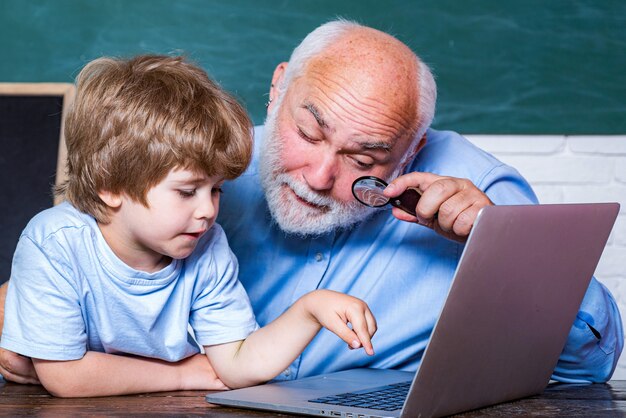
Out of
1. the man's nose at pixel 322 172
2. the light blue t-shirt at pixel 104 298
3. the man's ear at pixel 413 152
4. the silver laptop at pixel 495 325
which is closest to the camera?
the silver laptop at pixel 495 325

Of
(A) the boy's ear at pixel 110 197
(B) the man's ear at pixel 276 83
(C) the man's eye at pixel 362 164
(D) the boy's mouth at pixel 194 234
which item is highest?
(B) the man's ear at pixel 276 83

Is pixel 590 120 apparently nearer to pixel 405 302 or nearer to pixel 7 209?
pixel 405 302

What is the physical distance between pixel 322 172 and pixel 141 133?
15.5 inches

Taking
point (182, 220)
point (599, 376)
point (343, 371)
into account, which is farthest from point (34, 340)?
point (599, 376)

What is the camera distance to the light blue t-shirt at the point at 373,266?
A: 1.57 meters

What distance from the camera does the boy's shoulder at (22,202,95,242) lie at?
121 centimetres

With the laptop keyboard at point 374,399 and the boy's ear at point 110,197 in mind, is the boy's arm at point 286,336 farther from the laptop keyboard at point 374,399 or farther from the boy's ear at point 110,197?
the boy's ear at point 110,197

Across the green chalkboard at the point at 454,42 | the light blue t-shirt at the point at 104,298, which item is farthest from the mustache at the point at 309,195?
the green chalkboard at the point at 454,42

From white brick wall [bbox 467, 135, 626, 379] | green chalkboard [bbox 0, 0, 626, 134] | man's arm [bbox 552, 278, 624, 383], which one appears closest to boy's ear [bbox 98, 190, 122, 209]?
→ man's arm [bbox 552, 278, 624, 383]

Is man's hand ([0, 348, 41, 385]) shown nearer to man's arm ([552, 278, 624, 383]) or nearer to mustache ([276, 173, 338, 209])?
mustache ([276, 173, 338, 209])

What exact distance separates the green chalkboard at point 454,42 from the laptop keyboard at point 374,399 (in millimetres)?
1313

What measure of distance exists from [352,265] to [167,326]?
44cm

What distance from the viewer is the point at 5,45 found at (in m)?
2.45

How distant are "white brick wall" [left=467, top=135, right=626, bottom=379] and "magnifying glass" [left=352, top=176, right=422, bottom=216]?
1048mm
